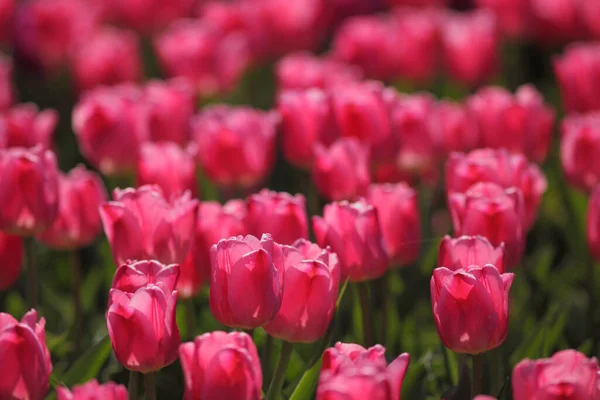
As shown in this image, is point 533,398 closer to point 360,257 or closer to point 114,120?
point 360,257

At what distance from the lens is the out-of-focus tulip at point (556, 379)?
0.98 metres

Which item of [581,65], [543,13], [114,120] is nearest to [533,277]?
[581,65]

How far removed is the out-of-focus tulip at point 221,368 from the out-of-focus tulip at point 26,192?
48 cm

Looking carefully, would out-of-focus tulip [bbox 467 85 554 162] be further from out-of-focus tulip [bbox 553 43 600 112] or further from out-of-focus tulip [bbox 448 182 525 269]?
out-of-focus tulip [bbox 448 182 525 269]

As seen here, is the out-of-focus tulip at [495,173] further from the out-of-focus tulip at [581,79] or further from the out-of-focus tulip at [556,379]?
the out-of-focus tulip at [581,79]

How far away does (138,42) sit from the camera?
342 cm

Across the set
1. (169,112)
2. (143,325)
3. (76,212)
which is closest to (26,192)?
(76,212)

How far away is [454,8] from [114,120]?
2.02 meters

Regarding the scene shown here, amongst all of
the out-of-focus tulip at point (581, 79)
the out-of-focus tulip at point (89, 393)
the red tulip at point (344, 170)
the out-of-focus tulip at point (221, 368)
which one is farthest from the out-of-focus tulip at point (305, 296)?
the out-of-focus tulip at point (581, 79)

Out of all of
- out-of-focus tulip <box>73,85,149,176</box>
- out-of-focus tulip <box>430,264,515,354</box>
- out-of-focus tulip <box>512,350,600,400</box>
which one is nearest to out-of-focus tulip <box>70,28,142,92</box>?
out-of-focus tulip <box>73,85,149,176</box>

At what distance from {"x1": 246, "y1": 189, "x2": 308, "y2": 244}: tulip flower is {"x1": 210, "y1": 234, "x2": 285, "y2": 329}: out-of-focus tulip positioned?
20 cm

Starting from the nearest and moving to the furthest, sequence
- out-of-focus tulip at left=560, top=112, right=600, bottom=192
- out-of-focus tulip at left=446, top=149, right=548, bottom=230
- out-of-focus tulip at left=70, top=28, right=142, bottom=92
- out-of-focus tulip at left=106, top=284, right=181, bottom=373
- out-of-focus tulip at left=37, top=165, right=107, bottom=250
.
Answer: out-of-focus tulip at left=106, top=284, right=181, bottom=373
out-of-focus tulip at left=446, top=149, right=548, bottom=230
out-of-focus tulip at left=37, top=165, right=107, bottom=250
out-of-focus tulip at left=560, top=112, right=600, bottom=192
out-of-focus tulip at left=70, top=28, right=142, bottom=92

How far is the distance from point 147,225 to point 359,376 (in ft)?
1.56

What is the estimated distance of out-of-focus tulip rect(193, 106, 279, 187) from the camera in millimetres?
1839
